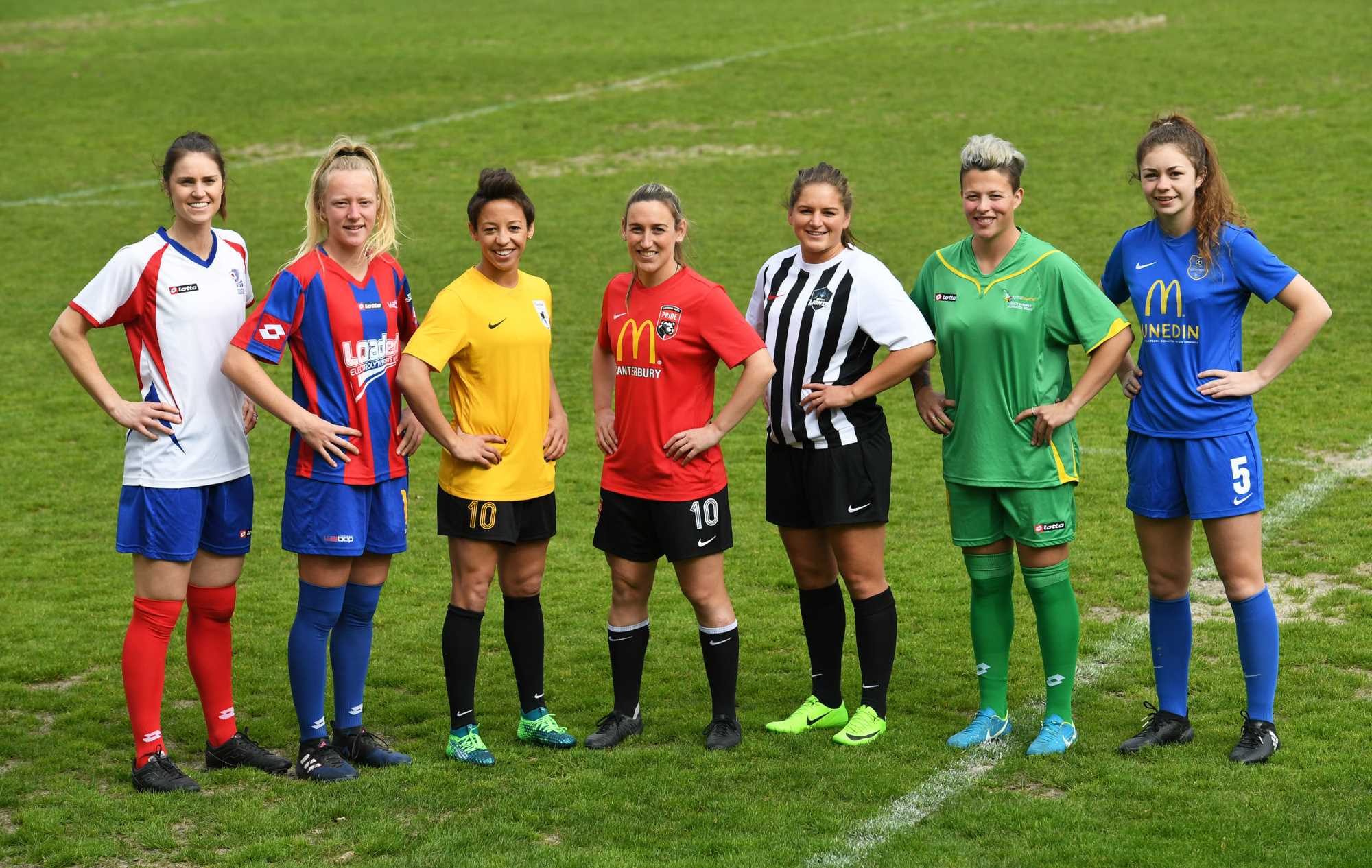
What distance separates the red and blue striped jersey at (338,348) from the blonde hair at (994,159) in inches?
84.2

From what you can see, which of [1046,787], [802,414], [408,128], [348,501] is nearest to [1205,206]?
[802,414]

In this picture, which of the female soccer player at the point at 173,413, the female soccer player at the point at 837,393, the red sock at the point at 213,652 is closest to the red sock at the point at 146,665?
the female soccer player at the point at 173,413

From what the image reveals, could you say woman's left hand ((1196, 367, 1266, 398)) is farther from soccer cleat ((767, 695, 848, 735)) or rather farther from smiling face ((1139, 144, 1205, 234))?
soccer cleat ((767, 695, 848, 735))

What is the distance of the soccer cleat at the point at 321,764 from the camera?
5527mm

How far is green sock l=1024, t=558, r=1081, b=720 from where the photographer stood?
5.68 metres

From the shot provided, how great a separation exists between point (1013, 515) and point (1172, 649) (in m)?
0.84

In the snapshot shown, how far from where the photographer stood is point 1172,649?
5789mm

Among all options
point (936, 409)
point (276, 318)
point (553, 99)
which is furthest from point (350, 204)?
point (553, 99)

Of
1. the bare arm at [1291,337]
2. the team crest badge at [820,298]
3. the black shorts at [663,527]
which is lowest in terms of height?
the black shorts at [663,527]

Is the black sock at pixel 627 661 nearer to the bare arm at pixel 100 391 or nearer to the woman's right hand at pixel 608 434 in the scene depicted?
the woman's right hand at pixel 608 434

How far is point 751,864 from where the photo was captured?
4797 mm

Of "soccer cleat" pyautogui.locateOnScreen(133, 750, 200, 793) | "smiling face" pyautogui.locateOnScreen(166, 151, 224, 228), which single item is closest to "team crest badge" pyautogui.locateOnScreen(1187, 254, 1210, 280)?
"smiling face" pyautogui.locateOnScreen(166, 151, 224, 228)

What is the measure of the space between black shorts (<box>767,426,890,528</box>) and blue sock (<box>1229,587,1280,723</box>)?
134 cm

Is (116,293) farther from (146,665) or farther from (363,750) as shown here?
(363,750)
